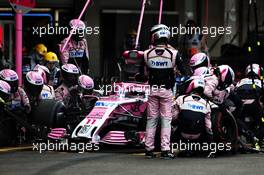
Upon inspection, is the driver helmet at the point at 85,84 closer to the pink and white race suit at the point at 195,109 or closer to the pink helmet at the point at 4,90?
the pink helmet at the point at 4,90

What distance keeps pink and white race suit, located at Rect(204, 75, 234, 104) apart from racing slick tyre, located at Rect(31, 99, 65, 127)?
278 centimetres

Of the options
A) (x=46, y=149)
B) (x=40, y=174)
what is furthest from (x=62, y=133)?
(x=40, y=174)

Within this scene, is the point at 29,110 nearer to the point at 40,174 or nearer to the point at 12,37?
the point at 40,174

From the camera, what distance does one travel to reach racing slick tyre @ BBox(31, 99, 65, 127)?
13320 mm

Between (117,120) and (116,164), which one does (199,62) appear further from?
(116,164)

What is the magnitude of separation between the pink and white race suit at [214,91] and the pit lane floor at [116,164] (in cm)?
109

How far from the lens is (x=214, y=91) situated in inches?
506

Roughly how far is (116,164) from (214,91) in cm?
266

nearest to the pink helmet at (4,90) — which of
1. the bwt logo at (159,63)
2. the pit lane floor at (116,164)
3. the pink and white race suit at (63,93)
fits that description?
the pit lane floor at (116,164)

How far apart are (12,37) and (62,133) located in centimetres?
860

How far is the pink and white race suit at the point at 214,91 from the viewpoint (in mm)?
12685

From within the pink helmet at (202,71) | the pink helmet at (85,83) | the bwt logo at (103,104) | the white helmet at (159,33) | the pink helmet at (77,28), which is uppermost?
the pink helmet at (77,28)

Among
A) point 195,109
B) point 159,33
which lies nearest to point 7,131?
point 159,33

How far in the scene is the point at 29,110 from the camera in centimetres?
1350
